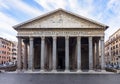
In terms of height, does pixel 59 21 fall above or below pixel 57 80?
above

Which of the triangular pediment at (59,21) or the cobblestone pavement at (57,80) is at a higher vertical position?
the triangular pediment at (59,21)

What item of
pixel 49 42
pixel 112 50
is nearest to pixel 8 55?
pixel 112 50

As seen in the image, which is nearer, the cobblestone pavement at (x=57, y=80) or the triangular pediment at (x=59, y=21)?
the cobblestone pavement at (x=57, y=80)

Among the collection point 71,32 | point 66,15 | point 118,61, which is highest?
point 66,15

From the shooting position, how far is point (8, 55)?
410ft

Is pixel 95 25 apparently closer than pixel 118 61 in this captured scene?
Yes

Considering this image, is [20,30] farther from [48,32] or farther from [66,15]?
[66,15]

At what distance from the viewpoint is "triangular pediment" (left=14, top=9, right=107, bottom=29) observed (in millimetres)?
53225

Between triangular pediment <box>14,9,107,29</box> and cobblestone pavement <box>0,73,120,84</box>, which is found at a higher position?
triangular pediment <box>14,9,107,29</box>

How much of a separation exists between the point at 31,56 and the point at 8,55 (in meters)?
74.7

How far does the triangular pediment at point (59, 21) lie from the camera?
175 ft

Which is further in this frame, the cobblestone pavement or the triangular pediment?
the triangular pediment

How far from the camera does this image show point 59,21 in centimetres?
5372

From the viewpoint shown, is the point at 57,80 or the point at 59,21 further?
the point at 59,21
